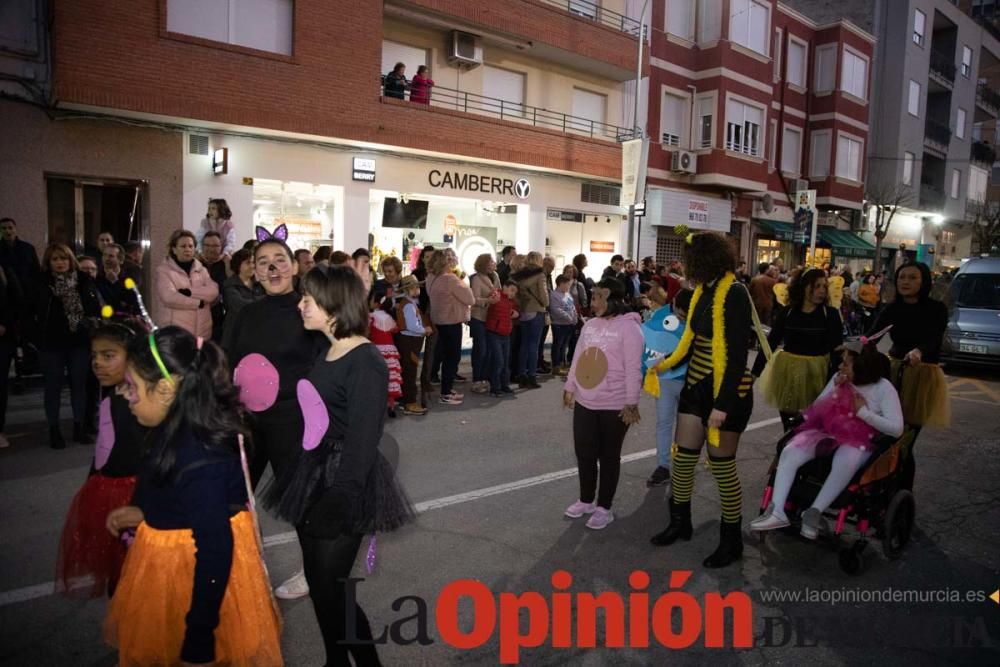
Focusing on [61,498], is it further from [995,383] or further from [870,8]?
[870,8]

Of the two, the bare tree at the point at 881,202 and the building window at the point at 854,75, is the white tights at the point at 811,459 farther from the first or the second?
the bare tree at the point at 881,202

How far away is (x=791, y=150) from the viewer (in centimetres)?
2678

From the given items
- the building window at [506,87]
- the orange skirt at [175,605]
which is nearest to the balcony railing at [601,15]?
the building window at [506,87]

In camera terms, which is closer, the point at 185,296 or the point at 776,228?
the point at 185,296

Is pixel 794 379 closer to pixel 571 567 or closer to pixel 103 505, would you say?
pixel 571 567

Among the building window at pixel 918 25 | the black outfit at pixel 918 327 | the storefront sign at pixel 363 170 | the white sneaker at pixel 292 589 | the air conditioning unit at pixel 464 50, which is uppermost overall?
the building window at pixel 918 25

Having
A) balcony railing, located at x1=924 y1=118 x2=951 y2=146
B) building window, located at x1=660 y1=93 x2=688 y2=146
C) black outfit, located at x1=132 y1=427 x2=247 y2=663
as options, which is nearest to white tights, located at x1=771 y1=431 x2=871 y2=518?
black outfit, located at x1=132 y1=427 x2=247 y2=663

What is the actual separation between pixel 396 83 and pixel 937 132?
109ft

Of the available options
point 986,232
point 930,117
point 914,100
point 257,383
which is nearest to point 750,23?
point 914,100

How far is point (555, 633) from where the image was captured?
138 inches

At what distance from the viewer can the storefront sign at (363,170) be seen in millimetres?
14508

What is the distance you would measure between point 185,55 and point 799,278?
10.8m

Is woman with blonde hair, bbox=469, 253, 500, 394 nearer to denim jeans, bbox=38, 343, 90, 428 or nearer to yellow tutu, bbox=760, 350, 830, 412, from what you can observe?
yellow tutu, bbox=760, 350, 830, 412

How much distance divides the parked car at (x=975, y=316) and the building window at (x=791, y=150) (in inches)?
535
